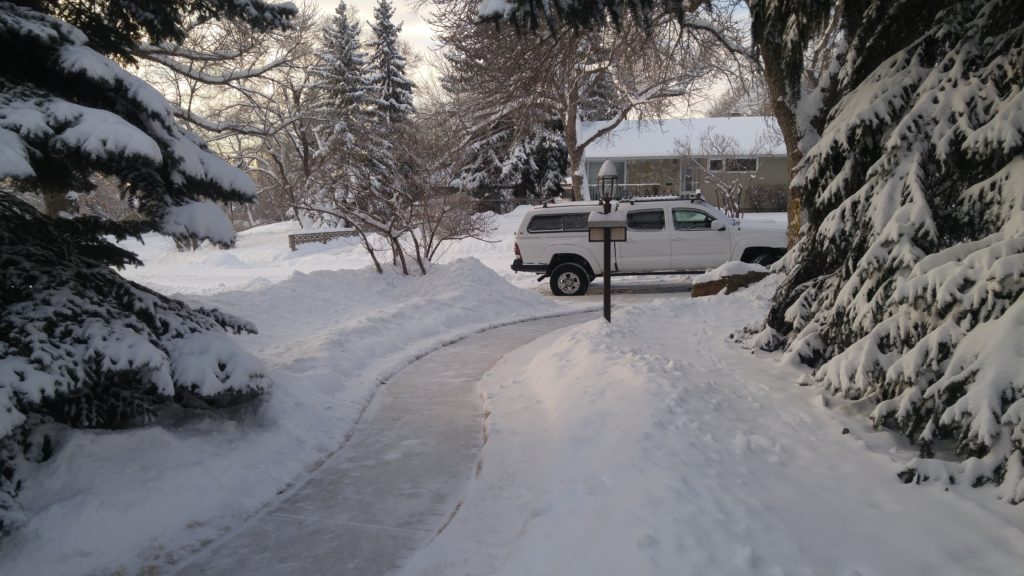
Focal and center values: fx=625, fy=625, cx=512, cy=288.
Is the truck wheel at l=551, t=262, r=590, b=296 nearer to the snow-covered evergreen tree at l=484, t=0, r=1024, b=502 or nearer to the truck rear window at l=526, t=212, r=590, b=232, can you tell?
the truck rear window at l=526, t=212, r=590, b=232

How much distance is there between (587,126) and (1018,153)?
3184 cm

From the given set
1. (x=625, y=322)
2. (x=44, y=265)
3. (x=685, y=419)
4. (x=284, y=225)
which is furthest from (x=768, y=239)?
(x=284, y=225)

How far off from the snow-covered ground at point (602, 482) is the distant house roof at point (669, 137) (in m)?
28.4

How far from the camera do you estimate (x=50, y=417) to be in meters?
4.18

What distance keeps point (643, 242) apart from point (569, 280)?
193cm

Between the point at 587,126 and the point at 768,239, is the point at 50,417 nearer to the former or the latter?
the point at 768,239

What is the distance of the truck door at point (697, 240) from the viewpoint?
46.2 ft

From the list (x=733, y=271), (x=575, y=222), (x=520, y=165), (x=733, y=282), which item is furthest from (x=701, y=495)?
(x=520, y=165)

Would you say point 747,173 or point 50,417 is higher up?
point 747,173

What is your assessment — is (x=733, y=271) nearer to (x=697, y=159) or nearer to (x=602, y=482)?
(x=602, y=482)

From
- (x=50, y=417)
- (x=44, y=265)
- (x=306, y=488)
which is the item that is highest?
(x=44, y=265)

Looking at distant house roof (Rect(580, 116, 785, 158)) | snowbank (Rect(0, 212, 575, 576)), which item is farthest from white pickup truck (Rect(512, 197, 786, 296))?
distant house roof (Rect(580, 116, 785, 158))

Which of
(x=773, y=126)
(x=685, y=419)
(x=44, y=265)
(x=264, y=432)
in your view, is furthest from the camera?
(x=773, y=126)

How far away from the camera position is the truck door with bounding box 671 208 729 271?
46.2 feet
